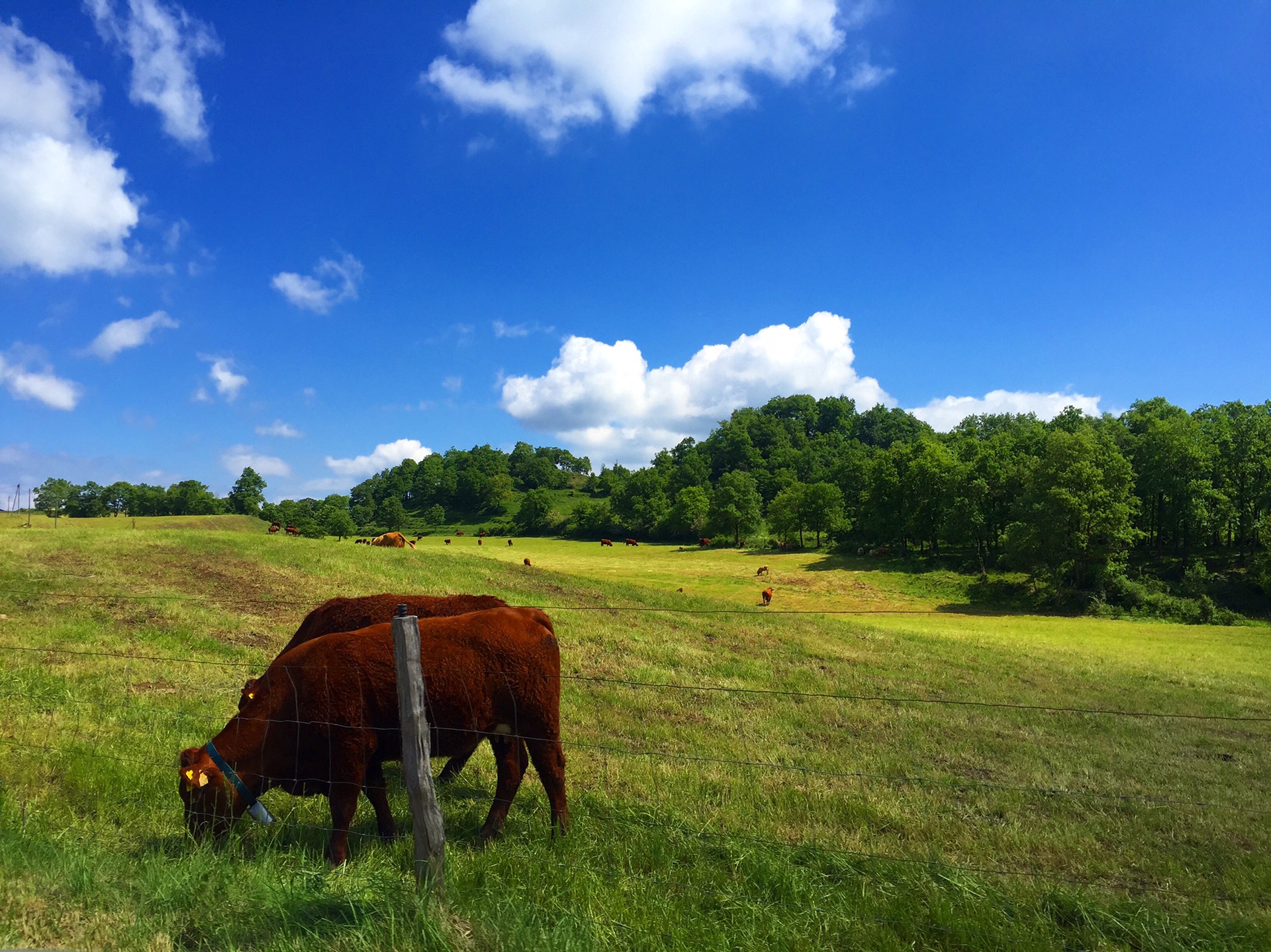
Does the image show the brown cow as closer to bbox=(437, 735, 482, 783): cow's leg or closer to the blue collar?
bbox=(437, 735, 482, 783): cow's leg

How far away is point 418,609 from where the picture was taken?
Result: 24.2ft

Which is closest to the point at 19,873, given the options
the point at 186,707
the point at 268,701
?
the point at 268,701

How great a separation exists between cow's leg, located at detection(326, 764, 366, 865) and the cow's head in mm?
792

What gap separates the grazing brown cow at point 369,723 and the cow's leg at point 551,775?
0.03ft

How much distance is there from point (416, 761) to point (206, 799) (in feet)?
7.40

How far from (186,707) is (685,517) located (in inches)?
3713

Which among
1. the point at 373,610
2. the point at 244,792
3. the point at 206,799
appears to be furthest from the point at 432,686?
the point at 373,610

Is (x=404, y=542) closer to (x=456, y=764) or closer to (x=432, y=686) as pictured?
(x=456, y=764)

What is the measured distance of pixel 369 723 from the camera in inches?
207

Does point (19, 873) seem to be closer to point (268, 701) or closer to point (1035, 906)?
point (268, 701)

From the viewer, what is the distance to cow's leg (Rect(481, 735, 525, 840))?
221 inches

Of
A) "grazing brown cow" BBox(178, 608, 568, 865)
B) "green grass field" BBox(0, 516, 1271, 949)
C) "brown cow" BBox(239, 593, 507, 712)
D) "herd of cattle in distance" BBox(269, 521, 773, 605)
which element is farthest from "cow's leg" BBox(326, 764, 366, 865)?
"herd of cattle in distance" BBox(269, 521, 773, 605)

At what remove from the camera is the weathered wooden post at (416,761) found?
4086 millimetres

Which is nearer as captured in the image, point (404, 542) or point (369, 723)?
point (369, 723)
